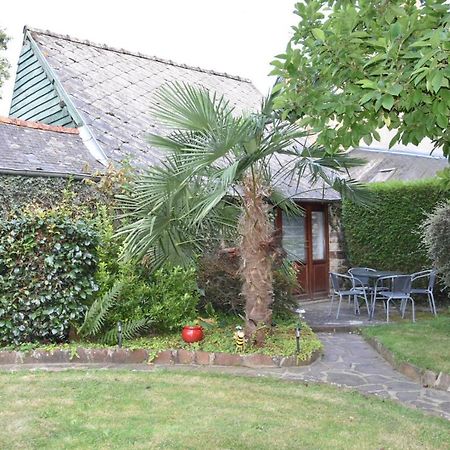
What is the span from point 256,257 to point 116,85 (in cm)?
762

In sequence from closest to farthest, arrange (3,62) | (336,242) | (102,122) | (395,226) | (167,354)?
1. (167,354)
2. (102,122)
3. (395,226)
4. (336,242)
5. (3,62)

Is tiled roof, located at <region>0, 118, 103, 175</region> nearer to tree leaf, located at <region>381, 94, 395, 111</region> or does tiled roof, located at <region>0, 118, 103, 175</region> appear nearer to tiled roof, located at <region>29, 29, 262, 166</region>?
tiled roof, located at <region>29, 29, 262, 166</region>

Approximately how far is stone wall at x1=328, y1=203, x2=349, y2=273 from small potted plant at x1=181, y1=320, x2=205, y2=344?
723 centimetres

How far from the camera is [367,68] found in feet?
10.9

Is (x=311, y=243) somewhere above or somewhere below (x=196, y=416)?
above

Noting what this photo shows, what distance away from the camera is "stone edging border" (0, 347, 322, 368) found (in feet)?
21.1

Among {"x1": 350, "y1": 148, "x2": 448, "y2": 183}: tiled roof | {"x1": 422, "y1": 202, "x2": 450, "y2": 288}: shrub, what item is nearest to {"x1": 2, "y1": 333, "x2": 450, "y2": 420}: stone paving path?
{"x1": 422, "y1": 202, "x2": 450, "y2": 288}: shrub

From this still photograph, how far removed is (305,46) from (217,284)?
5.09m

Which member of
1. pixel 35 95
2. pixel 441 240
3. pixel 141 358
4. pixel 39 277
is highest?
pixel 35 95

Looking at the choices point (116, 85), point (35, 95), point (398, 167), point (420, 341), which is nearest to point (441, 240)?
point (420, 341)

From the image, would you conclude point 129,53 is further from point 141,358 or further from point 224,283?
point 141,358

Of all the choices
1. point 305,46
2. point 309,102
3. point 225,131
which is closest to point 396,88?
point 309,102

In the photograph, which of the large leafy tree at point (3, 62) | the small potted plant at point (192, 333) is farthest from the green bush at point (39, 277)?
the large leafy tree at point (3, 62)

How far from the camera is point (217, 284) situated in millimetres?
8148
